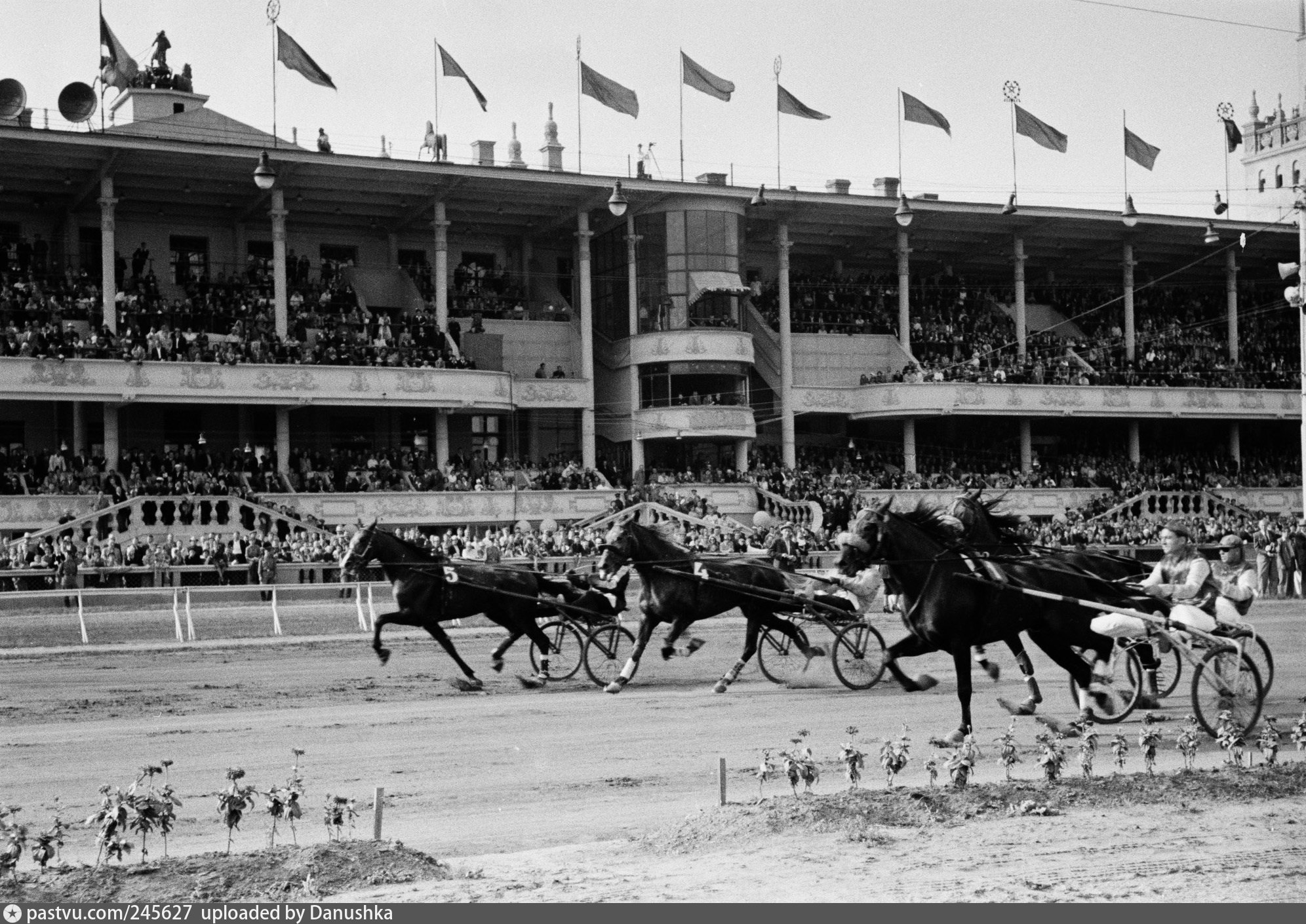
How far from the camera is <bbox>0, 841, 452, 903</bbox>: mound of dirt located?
24.8 ft

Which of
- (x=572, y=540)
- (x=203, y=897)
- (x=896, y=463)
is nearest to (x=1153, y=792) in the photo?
(x=203, y=897)

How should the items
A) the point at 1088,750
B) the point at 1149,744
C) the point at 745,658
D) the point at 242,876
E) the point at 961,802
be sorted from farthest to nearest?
the point at 745,658, the point at 1149,744, the point at 1088,750, the point at 961,802, the point at 242,876

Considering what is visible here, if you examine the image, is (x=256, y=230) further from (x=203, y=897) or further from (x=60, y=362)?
(x=203, y=897)

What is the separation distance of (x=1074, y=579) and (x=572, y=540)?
68.0 feet

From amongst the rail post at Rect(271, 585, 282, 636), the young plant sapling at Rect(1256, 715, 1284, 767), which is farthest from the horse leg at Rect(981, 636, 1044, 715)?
the rail post at Rect(271, 585, 282, 636)

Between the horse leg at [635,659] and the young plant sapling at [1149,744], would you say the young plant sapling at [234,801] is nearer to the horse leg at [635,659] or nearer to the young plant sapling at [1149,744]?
the young plant sapling at [1149,744]

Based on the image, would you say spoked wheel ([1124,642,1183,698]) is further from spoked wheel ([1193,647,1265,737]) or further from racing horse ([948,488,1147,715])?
racing horse ([948,488,1147,715])

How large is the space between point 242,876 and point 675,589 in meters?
8.81

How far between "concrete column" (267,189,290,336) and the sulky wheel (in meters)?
26.8

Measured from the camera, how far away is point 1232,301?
58.1 meters

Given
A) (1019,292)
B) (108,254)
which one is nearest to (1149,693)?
(108,254)

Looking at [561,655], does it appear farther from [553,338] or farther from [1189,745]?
[553,338]

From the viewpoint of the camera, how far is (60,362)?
38.8 meters

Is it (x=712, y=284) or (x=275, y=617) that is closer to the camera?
(x=275, y=617)
